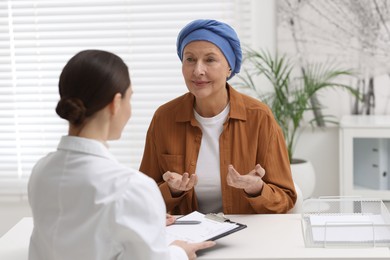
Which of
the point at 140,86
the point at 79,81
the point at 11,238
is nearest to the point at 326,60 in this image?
the point at 140,86

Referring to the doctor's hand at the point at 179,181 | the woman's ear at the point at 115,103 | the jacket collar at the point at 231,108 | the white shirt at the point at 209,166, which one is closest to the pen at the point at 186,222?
the doctor's hand at the point at 179,181

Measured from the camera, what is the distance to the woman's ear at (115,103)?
5.16 feet

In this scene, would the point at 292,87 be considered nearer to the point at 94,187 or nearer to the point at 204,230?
the point at 204,230

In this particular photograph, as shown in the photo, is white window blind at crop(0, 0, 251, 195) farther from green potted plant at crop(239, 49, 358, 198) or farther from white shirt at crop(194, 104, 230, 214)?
white shirt at crop(194, 104, 230, 214)

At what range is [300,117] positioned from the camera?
13.3ft

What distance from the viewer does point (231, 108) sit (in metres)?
2.60

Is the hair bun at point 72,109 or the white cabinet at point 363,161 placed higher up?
the hair bun at point 72,109

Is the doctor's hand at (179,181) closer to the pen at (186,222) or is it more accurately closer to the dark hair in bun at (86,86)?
the pen at (186,222)

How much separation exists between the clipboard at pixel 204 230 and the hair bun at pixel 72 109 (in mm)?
606

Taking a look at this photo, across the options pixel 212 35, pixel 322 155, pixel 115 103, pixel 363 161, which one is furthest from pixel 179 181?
pixel 322 155

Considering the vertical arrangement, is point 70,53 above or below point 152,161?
above

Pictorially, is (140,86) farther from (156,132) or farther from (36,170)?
(36,170)

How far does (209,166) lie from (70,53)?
6.90 ft

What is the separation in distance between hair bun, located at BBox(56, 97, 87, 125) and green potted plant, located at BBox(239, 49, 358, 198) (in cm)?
252
